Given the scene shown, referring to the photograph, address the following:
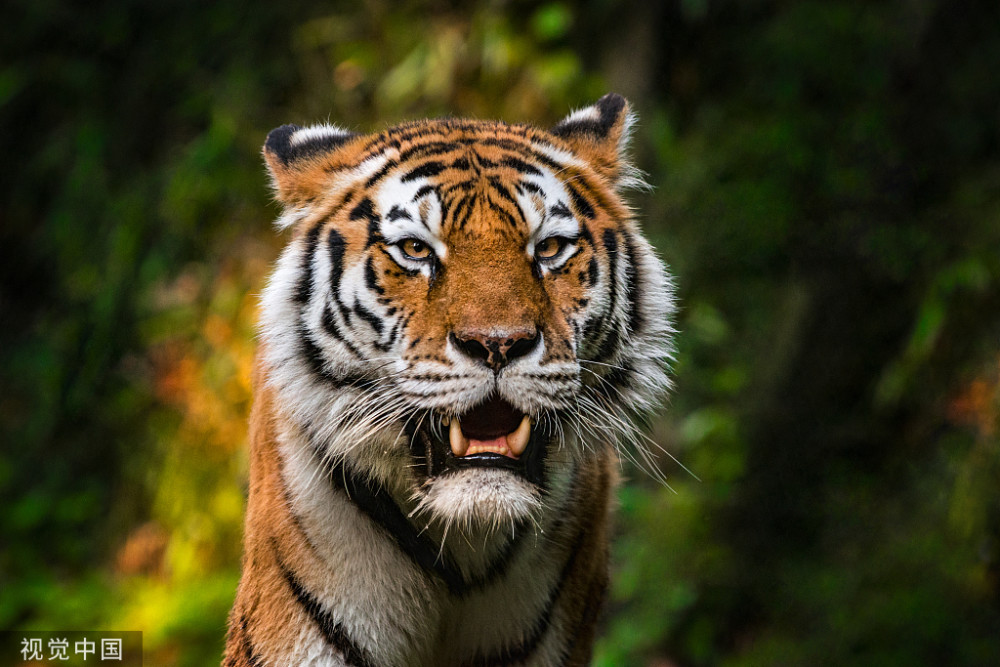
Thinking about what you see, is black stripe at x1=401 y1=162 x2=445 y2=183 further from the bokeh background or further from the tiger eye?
the bokeh background

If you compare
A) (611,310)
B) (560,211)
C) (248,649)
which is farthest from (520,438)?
(248,649)

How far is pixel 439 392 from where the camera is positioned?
5.61 ft

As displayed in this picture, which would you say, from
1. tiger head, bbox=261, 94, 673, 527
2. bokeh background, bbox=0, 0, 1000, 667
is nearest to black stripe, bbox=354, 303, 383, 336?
tiger head, bbox=261, 94, 673, 527

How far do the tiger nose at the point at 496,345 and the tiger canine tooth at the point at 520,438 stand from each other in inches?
5.1

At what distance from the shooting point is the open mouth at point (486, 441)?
174cm

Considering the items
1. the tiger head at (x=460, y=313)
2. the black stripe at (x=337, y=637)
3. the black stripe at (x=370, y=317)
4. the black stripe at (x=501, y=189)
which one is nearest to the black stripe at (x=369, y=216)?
the tiger head at (x=460, y=313)

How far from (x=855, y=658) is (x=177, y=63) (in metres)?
4.74

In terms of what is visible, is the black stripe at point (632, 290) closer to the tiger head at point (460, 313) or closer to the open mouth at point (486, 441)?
the tiger head at point (460, 313)

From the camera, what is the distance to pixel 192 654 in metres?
4.55

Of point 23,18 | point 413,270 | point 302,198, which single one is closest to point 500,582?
point 413,270

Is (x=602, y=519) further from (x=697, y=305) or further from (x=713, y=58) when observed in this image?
(x=713, y=58)

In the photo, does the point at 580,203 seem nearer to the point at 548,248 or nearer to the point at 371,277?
the point at 548,248

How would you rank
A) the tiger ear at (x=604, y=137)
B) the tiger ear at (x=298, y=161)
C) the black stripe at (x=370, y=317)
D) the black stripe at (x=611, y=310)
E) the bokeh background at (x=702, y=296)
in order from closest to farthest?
the black stripe at (x=370, y=317) < the black stripe at (x=611, y=310) < the tiger ear at (x=298, y=161) < the tiger ear at (x=604, y=137) < the bokeh background at (x=702, y=296)

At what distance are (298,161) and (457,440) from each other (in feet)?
2.55
